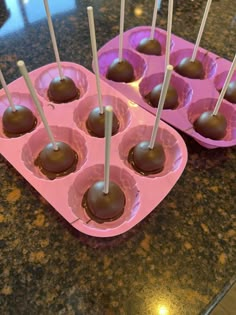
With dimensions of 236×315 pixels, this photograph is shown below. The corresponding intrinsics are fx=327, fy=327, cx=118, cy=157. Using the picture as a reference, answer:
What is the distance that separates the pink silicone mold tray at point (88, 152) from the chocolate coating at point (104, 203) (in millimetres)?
14

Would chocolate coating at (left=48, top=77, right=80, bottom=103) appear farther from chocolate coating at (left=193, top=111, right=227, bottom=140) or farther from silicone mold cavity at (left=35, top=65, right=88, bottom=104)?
chocolate coating at (left=193, top=111, right=227, bottom=140)

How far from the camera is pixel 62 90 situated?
2.94 ft

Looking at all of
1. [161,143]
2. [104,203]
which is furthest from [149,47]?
[104,203]

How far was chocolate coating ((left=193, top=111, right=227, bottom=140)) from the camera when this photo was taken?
2.72ft

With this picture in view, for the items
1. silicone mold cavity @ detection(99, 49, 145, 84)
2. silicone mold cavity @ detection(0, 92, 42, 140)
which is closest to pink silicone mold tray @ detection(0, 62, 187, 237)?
silicone mold cavity @ detection(0, 92, 42, 140)

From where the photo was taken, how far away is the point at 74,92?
92 centimetres

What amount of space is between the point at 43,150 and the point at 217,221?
0.43m

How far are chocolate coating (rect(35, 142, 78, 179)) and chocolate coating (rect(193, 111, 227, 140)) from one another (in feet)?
1.11

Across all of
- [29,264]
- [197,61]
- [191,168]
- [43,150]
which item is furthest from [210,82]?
[29,264]

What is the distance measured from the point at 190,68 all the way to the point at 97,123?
1.16 ft

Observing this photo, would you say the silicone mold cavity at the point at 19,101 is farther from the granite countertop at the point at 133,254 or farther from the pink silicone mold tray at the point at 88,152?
the granite countertop at the point at 133,254

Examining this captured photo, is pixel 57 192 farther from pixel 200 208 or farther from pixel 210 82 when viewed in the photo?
pixel 210 82

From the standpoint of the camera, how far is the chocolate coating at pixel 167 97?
2.95 ft

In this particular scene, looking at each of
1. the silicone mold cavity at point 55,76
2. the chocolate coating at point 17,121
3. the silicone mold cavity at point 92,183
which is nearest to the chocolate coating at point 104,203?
the silicone mold cavity at point 92,183
